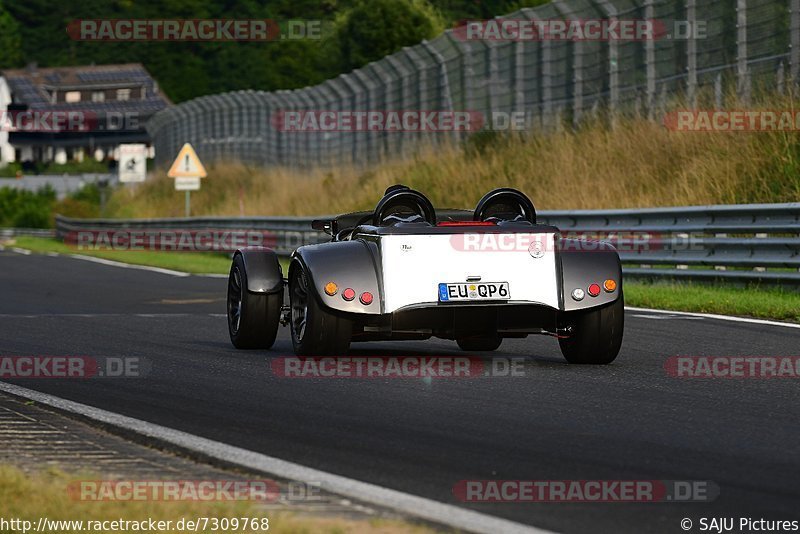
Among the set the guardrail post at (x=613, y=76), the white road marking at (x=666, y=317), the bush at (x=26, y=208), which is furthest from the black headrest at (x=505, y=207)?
the bush at (x=26, y=208)

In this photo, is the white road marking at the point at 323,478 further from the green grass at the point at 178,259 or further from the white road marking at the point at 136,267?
the green grass at the point at 178,259

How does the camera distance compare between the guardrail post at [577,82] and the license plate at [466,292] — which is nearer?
the license plate at [466,292]

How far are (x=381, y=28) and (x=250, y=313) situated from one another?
58364 millimetres

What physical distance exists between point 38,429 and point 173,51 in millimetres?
140653

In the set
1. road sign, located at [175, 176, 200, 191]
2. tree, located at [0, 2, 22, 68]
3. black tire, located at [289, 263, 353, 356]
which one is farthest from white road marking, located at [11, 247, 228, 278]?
tree, located at [0, 2, 22, 68]

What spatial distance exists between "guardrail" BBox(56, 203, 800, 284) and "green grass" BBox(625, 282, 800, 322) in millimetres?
210

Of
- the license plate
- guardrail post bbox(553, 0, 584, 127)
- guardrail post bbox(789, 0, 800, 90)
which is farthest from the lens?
guardrail post bbox(553, 0, 584, 127)

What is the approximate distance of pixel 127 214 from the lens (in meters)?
56.9

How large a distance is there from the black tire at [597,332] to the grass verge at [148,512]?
15.3ft

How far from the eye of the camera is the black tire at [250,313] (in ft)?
36.8

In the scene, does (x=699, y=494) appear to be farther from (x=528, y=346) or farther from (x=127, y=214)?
(x=127, y=214)

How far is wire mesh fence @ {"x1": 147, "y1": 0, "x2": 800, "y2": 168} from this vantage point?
2248 cm

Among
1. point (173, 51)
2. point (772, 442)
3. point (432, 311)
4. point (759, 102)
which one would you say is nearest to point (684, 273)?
point (759, 102)

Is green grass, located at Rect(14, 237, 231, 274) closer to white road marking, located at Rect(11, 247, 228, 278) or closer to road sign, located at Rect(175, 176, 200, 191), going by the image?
white road marking, located at Rect(11, 247, 228, 278)
